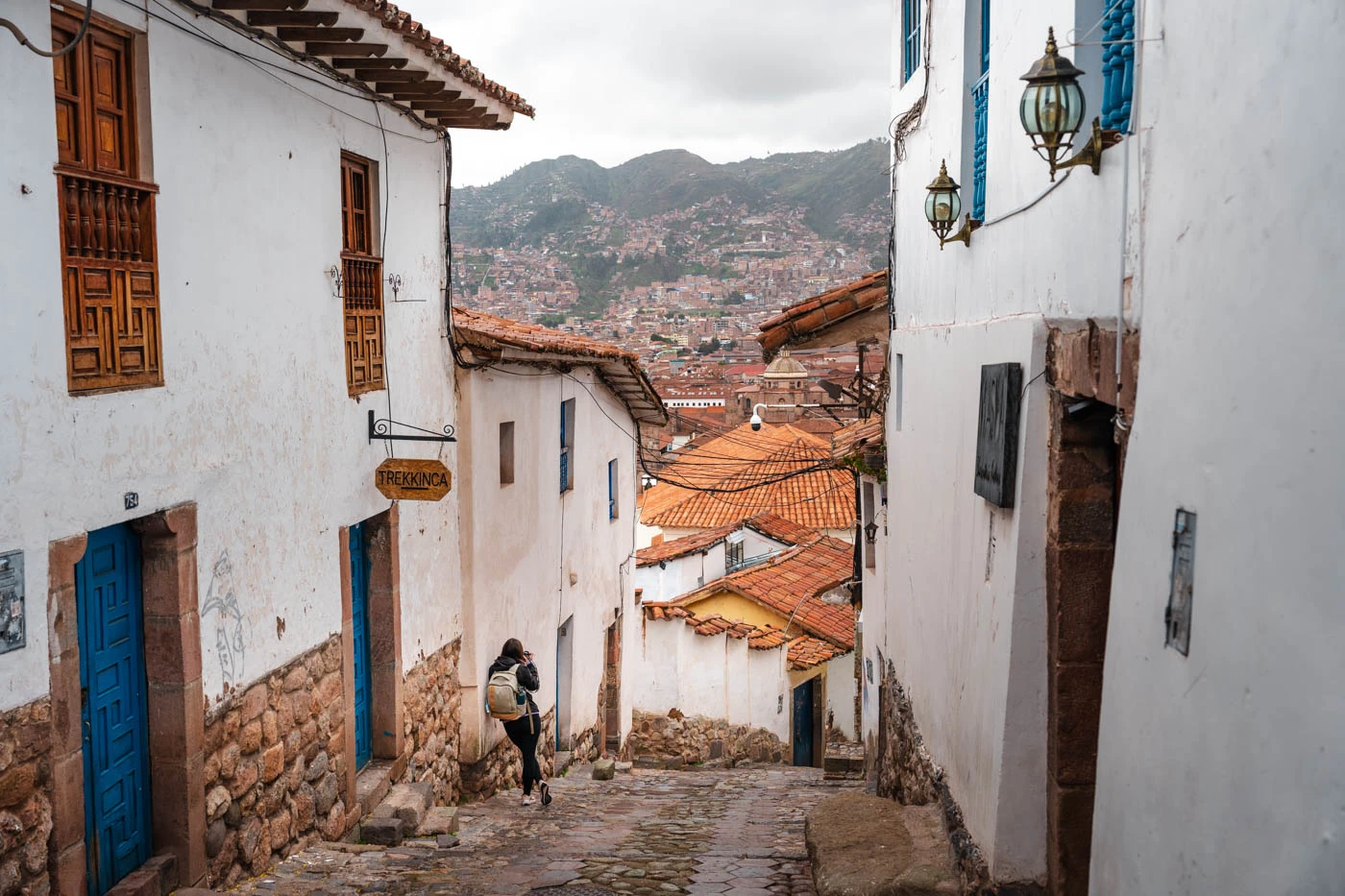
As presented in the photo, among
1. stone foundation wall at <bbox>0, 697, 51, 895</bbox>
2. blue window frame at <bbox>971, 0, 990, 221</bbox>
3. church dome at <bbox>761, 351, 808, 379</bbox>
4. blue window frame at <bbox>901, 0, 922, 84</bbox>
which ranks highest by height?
blue window frame at <bbox>901, 0, 922, 84</bbox>

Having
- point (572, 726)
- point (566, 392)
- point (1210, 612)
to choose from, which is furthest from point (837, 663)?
point (1210, 612)

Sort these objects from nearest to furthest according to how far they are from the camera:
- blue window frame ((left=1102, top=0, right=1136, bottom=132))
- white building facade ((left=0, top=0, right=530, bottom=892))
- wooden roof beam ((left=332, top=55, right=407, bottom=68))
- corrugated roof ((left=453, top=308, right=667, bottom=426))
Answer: blue window frame ((left=1102, top=0, right=1136, bottom=132))
white building facade ((left=0, top=0, right=530, bottom=892))
wooden roof beam ((left=332, top=55, right=407, bottom=68))
corrugated roof ((left=453, top=308, right=667, bottom=426))

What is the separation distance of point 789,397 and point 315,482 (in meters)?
36.2

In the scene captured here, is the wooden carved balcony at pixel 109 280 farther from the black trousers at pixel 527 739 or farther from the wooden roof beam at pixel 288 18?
the black trousers at pixel 527 739

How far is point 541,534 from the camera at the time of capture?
43.8ft

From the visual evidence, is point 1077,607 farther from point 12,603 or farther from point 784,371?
point 784,371

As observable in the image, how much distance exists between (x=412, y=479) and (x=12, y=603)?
3.61 metres

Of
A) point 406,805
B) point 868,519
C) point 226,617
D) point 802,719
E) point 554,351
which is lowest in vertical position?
point 802,719

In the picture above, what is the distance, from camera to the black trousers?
35.4 ft

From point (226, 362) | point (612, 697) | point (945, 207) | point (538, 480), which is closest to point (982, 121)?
point (945, 207)

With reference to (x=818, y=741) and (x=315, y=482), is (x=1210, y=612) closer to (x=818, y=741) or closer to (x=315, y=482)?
(x=315, y=482)

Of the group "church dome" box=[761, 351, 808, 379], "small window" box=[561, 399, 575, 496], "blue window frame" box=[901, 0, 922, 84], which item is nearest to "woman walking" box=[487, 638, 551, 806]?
"small window" box=[561, 399, 575, 496]

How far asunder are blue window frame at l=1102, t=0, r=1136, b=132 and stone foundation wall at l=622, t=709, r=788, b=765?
56.1 ft

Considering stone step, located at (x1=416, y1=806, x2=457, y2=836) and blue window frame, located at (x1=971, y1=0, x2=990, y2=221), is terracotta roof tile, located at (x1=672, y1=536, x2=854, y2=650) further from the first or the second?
blue window frame, located at (x1=971, y1=0, x2=990, y2=221)
